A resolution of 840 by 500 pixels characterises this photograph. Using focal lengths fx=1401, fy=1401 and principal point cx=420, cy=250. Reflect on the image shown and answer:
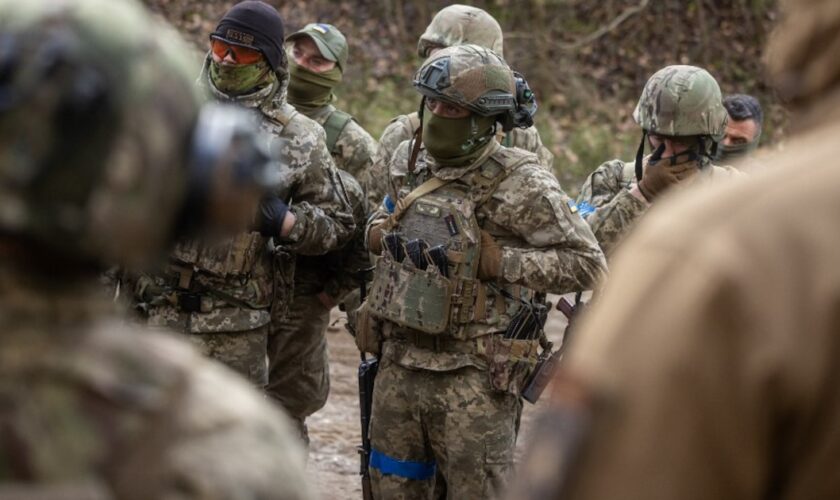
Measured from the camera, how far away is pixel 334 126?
802 cm

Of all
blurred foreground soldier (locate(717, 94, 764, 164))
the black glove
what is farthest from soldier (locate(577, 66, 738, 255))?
the black glove

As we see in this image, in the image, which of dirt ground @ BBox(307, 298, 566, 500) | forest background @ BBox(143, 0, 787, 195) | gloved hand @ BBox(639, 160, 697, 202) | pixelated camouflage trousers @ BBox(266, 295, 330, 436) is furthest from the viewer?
forest background @ BBox(143, 0, 787, 195)

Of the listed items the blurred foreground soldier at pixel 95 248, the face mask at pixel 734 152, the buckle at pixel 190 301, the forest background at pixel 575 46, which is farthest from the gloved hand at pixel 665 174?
the forest background at pixel 575 46

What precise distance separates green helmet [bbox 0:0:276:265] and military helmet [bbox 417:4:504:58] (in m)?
6.73

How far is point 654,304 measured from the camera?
1.63 meters

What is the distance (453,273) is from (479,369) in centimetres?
44

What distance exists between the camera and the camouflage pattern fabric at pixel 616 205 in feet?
22.1

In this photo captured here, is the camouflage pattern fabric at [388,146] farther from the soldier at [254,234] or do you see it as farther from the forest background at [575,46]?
the forest background at [575,46]

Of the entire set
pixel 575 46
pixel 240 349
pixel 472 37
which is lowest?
pixel 240 349

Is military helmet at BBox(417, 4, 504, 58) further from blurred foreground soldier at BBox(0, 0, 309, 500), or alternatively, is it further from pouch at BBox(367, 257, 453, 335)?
blurred foreground soldier at BBox(0, 0, 309, 500)

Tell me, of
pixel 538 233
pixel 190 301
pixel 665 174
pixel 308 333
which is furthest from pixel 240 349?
pixel 665 174

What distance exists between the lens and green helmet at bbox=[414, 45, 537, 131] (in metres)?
5.99

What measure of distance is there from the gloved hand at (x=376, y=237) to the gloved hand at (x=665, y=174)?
1.34 metres

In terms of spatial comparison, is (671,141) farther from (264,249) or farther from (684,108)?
(264,249)
